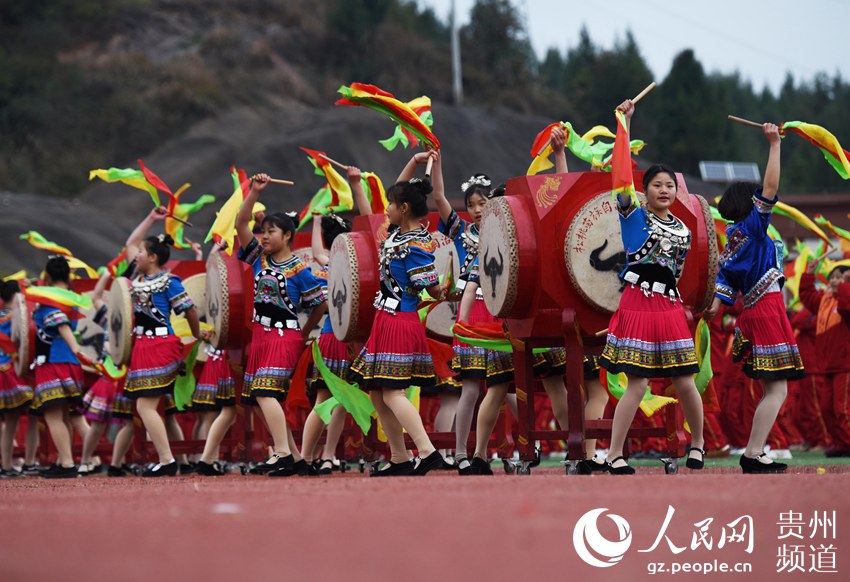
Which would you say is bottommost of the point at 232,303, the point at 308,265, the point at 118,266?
the point at 232,303

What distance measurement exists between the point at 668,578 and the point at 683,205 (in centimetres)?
369

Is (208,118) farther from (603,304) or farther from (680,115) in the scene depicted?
(603,304)

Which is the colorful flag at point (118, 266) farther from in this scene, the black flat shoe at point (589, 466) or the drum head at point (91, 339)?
the black flat shoe at point (589, 466)

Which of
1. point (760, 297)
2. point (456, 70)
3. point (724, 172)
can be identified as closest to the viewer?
point (760, 297)

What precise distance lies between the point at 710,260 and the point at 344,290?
2.22 metres

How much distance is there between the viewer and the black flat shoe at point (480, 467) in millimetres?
7145

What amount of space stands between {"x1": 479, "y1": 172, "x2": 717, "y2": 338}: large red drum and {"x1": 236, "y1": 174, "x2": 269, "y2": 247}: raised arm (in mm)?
1811

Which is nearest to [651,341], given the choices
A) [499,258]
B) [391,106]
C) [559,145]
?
[499,258]

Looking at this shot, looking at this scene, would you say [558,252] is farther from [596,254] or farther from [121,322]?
[121,322]

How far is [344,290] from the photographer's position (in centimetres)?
786

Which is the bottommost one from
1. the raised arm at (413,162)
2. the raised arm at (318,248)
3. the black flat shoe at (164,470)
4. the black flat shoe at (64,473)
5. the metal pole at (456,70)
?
the black flat shoe at (64,473)

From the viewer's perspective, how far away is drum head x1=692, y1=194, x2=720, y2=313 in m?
6.98

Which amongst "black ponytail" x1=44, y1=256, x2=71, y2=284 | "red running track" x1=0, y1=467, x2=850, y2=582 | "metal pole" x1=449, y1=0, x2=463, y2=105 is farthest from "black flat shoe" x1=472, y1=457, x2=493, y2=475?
"metal pole" x1=449, y1=0, x2=463, y2=105

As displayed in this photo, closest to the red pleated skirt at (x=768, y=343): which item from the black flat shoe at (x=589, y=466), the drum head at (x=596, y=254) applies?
the drum head at (x=596, y=254)
